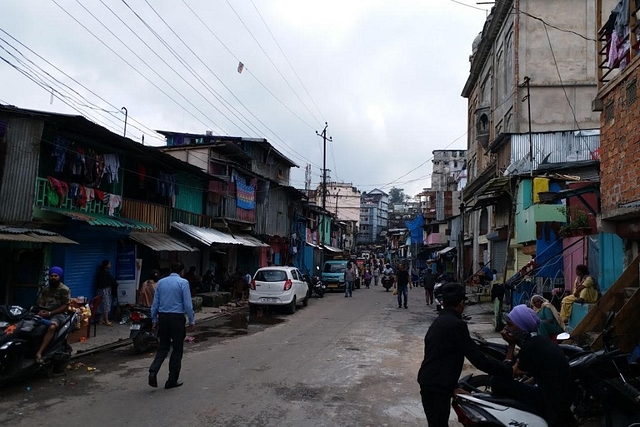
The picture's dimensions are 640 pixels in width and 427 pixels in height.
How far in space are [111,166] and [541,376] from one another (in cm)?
1506

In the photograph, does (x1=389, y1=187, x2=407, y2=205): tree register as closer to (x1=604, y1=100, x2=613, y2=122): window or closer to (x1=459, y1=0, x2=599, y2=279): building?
(x1=459, y1=0, x2=599, y2=279): building

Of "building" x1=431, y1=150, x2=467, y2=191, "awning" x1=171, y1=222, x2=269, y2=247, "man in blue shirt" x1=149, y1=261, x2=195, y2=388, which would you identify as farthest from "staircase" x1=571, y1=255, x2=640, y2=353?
"building" x1=431, y1=150, x2=467, y2=191

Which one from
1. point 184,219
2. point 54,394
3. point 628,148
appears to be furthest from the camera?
point 184,219

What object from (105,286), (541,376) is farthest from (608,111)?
(105,286)

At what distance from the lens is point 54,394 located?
7680mm

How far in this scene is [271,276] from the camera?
19.9 metres

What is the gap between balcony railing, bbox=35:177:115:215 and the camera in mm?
13766

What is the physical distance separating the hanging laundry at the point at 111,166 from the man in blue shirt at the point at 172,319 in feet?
31.4

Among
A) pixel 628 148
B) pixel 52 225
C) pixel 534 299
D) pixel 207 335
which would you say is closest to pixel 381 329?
pixel 207 335

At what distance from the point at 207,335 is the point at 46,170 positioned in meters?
6.21

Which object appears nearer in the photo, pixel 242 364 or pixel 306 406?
pixel 306 406

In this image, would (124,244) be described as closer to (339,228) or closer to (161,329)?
(161,329)

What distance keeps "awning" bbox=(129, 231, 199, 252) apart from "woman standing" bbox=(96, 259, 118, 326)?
1.81 meters

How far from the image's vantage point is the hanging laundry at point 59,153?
14.4m
